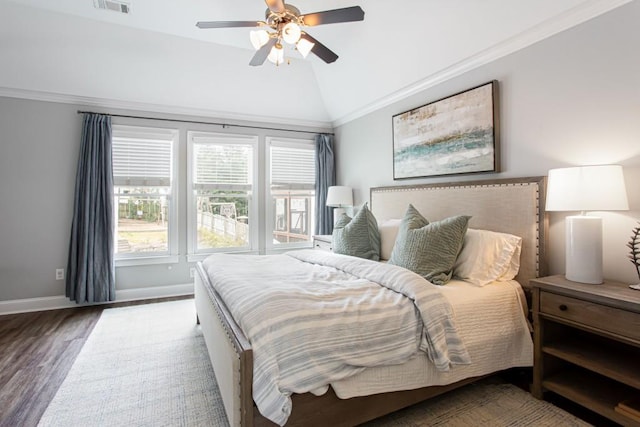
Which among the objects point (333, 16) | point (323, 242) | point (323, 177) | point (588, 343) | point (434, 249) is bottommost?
point (588, 343)

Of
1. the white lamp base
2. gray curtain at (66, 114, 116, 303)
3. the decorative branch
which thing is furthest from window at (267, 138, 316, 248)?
the decorative branch

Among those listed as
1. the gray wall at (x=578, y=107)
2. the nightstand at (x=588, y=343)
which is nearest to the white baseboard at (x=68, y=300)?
the gray wall at (x=578, y=107)

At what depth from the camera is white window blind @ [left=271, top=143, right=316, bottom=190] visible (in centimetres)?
515

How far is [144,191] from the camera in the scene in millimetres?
4422

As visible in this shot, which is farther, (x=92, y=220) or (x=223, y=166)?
(x=223, y=166)

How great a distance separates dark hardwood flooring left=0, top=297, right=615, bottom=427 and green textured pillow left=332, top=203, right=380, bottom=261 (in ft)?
4.73

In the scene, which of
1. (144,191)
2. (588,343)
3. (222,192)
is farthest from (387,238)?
(144,191)

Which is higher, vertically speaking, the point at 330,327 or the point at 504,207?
the point at 504,207

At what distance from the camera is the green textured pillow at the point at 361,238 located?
321cm

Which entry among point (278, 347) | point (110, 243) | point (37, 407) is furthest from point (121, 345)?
point (278, 347)

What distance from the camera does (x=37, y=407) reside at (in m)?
2.04

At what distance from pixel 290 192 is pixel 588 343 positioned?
4040mm

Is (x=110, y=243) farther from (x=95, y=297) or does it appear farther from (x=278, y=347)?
(x=278, y=347)

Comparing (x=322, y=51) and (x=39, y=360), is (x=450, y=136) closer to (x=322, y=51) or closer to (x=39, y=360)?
(x=322, y=51)
